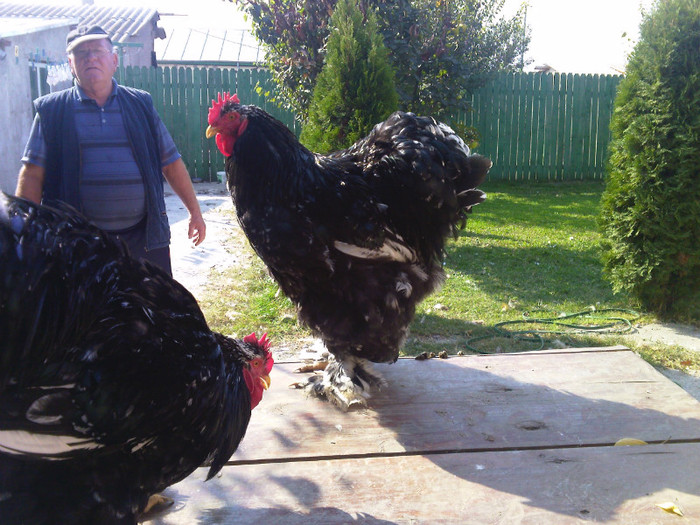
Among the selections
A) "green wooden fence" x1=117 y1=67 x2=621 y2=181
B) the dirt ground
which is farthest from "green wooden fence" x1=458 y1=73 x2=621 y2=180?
the dirt ground

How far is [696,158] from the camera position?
602cm

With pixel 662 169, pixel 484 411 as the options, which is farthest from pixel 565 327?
pixel 484 411

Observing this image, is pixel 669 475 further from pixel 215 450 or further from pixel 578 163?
pixel 578 163

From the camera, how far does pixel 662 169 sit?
613 centimetres

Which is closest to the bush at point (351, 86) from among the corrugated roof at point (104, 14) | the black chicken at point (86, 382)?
the black chicken at point (86, 382)

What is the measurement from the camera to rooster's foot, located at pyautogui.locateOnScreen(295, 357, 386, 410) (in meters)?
3.37

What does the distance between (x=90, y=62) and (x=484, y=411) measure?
3161 millimetres

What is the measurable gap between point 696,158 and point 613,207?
98 centimetres

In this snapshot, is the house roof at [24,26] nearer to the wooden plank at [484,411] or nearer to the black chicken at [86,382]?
the wooden plank at [484,411]

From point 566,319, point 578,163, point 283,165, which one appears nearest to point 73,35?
point 283,165

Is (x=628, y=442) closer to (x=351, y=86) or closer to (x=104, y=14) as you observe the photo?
(x=351, y=86)

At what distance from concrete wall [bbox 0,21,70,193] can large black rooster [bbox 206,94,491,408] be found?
9.86 m

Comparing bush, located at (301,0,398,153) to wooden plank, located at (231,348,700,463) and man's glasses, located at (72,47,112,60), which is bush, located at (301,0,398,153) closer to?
man's glasses, located at (72,47,112,60)

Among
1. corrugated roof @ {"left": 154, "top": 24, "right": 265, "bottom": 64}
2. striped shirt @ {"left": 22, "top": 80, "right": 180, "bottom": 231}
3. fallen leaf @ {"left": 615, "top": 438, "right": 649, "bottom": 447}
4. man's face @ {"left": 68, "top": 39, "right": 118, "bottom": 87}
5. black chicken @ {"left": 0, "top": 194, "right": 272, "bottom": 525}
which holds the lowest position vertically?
fallen leaf @ {"left": 615, "top": 438, "right": 649, "bottom": 447}
